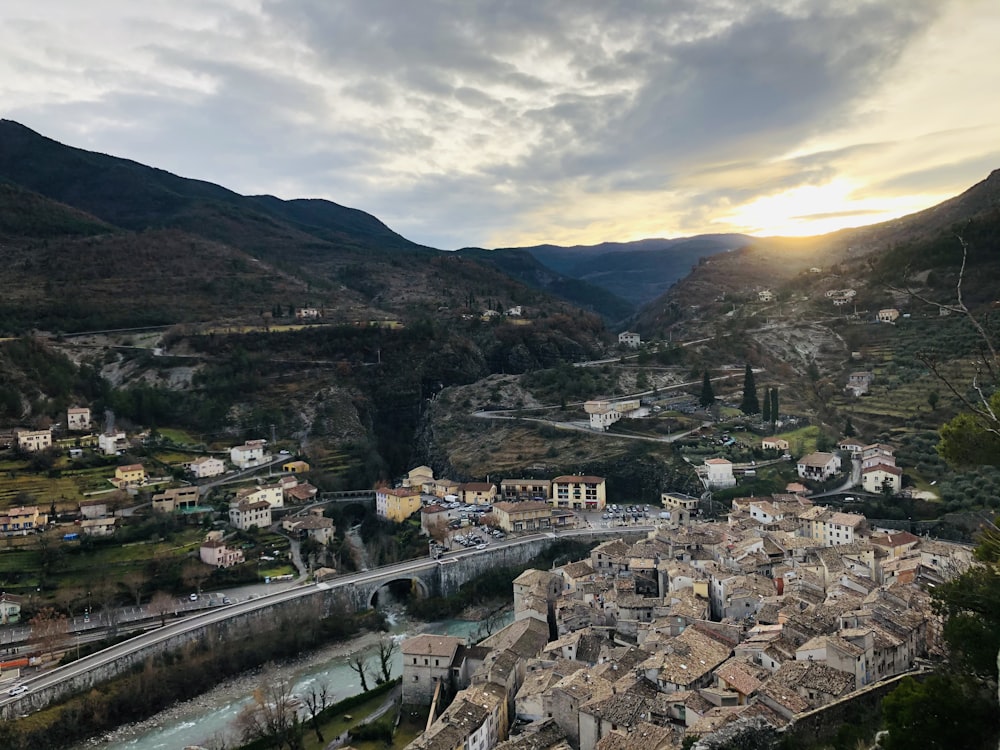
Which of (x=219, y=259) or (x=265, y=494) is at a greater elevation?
(x=219, y=259)

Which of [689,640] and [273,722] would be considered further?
[273,722]

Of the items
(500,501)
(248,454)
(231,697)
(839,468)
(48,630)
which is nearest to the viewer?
(231,697)

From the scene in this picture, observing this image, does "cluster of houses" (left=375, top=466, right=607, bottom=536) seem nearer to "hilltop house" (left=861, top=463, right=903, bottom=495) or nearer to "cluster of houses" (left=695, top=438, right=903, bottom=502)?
"cluster of houses" (left=695, top=438, right=903, bottom=502)

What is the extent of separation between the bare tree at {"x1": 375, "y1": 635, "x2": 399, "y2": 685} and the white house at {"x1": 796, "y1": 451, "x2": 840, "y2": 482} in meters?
23.5

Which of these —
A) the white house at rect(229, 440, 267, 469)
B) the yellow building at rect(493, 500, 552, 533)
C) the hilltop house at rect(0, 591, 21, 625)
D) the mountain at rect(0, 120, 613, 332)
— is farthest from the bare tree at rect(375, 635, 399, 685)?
the mountain at rect(0, 120, 613, 332)

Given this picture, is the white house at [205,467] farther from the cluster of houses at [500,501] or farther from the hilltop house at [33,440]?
the cluster of houses at [500,501]

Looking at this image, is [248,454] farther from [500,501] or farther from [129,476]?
[500,501]

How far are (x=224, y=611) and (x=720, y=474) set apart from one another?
25.9 m

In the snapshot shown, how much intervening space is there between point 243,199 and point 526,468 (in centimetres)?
14411

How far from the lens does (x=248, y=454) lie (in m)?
46.0

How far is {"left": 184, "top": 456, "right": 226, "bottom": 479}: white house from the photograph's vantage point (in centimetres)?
4199

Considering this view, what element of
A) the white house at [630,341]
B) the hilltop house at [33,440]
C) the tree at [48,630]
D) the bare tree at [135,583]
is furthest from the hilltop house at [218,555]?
the white house at [630,341]

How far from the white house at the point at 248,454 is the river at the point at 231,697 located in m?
20.4

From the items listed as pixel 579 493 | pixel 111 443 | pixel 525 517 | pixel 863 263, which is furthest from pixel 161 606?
pixel 863 263
